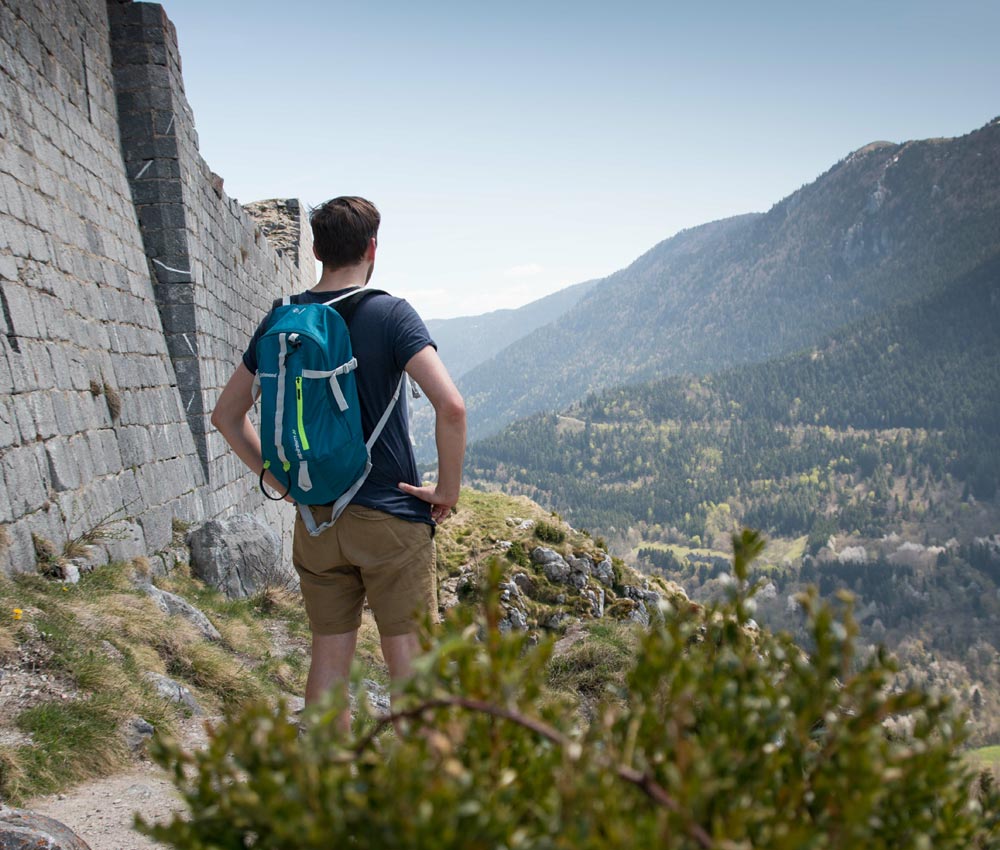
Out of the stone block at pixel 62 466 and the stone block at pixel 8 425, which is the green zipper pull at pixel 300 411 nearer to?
the stone block at pixel 8 425

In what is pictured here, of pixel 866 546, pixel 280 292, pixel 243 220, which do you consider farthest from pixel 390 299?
pixel 866 546

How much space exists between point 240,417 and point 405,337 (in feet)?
2.94

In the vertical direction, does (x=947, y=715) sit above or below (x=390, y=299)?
below

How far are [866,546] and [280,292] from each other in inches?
6754

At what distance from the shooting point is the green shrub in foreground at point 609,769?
102cm

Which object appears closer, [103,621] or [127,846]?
[127,846]

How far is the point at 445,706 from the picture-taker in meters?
1.21

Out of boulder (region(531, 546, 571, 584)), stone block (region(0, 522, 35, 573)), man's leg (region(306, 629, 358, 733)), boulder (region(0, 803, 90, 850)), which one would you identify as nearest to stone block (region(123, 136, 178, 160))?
stone block (region(0, 522, 35, 573))

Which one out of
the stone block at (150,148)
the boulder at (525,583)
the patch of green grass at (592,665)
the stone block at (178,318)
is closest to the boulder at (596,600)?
the boulder at (525,583)

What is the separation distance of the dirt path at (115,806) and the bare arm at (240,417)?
1.06 meters

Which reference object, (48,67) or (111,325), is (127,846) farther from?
(48,67)

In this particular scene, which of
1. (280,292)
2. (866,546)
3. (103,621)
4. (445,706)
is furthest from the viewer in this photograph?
(866,546)

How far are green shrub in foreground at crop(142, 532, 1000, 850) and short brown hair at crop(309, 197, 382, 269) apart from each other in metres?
2.01

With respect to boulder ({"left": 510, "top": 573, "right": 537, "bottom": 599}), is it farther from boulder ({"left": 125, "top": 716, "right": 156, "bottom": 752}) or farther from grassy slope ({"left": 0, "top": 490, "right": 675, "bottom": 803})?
boulder ({"left": 125, "top": 716, "right": 156, "bottom": 752})
